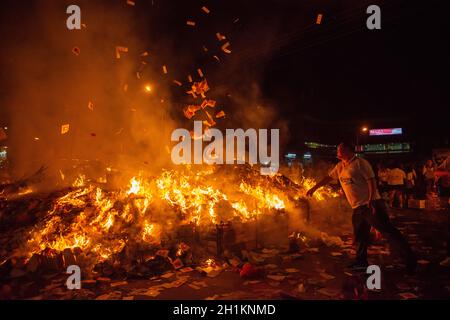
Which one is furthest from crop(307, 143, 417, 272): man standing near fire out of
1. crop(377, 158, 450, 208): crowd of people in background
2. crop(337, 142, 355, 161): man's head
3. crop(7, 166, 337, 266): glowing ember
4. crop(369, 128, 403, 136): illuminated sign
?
crop(369, 128, 403, 136): illuminated sign

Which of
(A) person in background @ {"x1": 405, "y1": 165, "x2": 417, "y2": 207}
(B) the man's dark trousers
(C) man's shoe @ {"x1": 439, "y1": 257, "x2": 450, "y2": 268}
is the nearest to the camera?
(B) the man's dark trousers

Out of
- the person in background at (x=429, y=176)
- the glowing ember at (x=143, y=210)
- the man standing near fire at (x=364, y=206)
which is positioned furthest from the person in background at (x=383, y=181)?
the man standing near fire at (x=364, y=206)

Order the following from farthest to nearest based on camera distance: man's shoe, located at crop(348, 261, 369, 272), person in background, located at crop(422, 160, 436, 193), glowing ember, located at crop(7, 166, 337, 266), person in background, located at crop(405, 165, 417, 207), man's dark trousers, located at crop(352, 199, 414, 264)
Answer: person in background, located at crop(422, 160, 436, 193) < person in background, located at crop(405, 165, 417, 207) < glowing ember, located at crop(7, 166, 337, 266) < man's shoe, located at crop(348, 261, 369, 272) < man's dark trousers, located at crop(352, 199, 414, 264)

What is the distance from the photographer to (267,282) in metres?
4.70

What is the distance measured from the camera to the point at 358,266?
5102 mm

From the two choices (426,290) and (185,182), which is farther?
(185,182)

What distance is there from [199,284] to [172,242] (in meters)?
1.42

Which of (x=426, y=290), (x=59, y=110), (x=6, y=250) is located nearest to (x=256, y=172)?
(x=426, y=290)

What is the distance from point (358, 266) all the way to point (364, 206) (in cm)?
99

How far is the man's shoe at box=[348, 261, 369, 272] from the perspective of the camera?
5057 millimetres

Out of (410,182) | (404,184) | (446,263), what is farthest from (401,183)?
(446,263)

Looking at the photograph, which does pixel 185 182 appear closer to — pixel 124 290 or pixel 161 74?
pixel 124 290

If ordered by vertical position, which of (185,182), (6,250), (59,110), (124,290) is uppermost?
(59,110)

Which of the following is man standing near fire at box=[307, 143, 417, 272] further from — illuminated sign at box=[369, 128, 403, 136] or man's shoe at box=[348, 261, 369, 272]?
illuminated sign at box=[369, 128, 403, 136]
